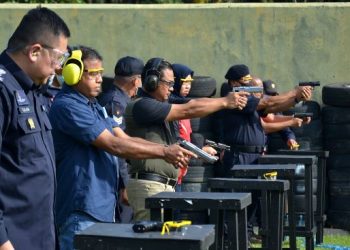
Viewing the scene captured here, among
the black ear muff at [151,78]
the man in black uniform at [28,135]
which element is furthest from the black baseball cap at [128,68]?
the man in black uniform at [28,135]

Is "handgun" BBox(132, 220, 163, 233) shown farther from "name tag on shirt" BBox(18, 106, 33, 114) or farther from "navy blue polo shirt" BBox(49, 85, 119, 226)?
"navy blue polo shirt" BBox(49, 85, 119, 226)

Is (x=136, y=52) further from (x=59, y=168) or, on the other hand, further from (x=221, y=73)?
(x=59, y=168)

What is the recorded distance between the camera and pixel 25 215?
4750 mm

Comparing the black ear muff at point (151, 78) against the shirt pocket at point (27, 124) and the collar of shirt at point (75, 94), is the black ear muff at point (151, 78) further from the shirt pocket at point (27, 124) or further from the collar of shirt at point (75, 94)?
the shirt pocket at point (27, 124)

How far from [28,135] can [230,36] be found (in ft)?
31.6

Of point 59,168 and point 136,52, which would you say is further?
point 136,52

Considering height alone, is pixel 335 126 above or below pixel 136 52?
below

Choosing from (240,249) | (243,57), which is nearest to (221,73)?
(243,57)

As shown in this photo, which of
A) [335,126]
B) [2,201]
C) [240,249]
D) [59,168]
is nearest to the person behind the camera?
[2,201]

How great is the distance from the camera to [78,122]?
6566 mm

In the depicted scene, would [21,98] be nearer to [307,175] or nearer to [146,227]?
[146,227]

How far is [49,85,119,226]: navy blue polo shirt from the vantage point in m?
6.48

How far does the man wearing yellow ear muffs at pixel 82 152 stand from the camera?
21.3 feet

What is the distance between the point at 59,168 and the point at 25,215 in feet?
5.94
